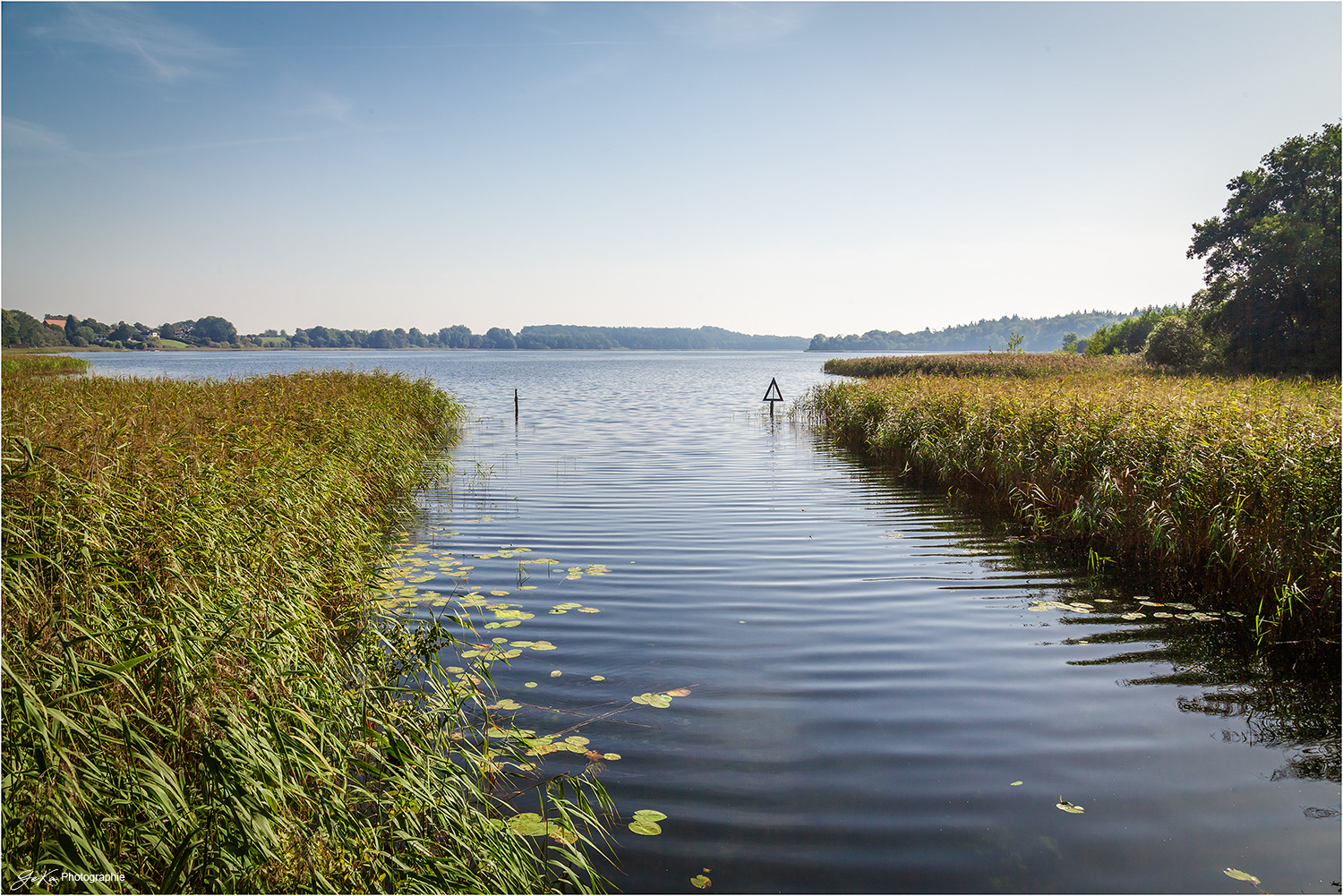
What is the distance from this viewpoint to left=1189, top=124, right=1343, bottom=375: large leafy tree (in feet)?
109

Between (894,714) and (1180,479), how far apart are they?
20.9ft

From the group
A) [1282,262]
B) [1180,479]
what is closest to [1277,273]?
[1282,262]

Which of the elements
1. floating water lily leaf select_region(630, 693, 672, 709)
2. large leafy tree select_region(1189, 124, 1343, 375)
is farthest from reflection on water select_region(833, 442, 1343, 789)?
large leafy tree select_region(1189, 124, 1343, 375)

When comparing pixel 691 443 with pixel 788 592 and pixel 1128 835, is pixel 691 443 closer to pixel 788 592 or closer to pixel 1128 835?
pixel 788 592

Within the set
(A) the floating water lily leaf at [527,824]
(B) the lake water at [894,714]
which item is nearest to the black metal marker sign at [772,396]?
(B) the lake water at [894,714]

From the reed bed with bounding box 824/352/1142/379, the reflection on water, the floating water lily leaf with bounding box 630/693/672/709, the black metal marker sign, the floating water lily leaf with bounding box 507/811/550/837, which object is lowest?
the floating water lily leaf with bounding box 507/811/550/837

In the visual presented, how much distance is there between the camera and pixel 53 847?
3.07m

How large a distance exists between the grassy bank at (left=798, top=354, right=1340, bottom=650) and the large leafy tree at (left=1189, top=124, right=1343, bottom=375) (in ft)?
71.9

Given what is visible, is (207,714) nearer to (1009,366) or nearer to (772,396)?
(772,396)

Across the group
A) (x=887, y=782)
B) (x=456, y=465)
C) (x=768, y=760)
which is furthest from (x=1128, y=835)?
(x=456, y=465)

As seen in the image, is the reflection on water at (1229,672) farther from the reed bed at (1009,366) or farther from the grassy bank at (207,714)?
the reed bed at (1009,366)

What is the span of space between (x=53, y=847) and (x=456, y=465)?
1665 cm

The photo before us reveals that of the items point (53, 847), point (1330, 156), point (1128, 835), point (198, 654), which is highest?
point (1330, 156)

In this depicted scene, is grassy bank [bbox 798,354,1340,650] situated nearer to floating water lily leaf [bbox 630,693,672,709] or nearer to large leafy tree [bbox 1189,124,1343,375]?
floating water lily leaf [bbox 630,693,672,709]
